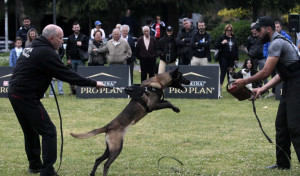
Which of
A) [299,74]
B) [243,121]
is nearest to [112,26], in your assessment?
[243,121]

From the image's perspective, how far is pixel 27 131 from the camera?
19.8 ft

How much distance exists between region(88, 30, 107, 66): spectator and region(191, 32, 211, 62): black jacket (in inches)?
104

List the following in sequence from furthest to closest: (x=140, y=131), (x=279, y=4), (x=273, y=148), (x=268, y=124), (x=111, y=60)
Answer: (x=279, y=4) < (x=111, y=60) < (x=268, y=124) < (x=140, y=131) < (x=273, y=148)

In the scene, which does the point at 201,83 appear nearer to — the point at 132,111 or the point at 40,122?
the point at 132,111

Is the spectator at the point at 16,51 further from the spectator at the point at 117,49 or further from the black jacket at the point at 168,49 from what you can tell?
the black jacket at the point at 168,49

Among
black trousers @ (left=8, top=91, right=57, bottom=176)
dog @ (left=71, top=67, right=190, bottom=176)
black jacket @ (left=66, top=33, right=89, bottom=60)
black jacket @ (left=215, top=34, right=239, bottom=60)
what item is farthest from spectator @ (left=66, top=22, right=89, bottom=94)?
black trousers @ (left=8, top=91, right=57, bottom=176)

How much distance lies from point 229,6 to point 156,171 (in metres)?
23.9

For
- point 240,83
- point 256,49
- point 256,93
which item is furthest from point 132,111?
point 256,49

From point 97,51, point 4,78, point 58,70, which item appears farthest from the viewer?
point 97,51

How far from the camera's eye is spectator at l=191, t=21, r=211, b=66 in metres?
14.1

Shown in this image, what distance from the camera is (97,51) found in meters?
14.3

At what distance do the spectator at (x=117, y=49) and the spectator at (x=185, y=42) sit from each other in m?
1.64

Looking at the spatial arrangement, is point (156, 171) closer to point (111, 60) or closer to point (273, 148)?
point (273, 148)

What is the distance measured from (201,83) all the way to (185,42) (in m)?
1.57
